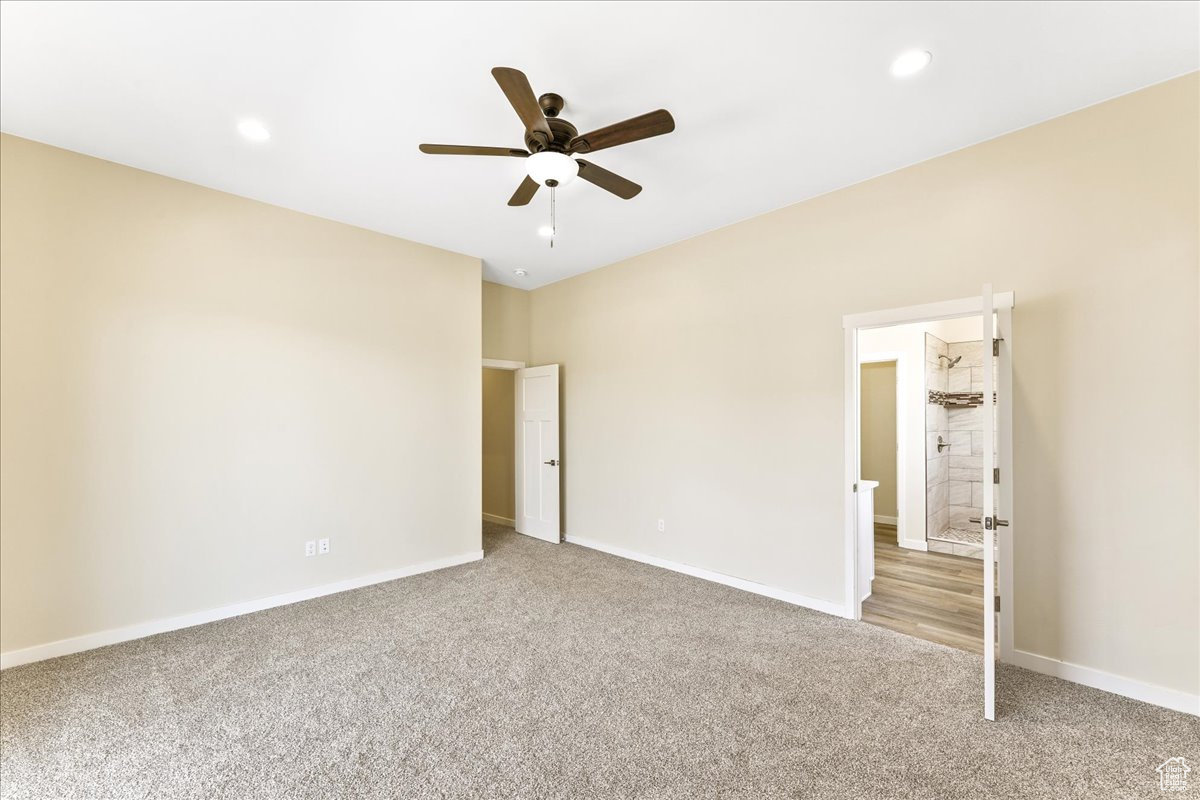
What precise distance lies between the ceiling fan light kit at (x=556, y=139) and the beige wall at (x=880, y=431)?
5420mm

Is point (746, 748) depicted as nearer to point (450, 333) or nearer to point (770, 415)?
point (770, 415)

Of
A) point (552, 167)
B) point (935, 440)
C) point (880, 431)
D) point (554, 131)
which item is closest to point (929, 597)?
point (935, 440)

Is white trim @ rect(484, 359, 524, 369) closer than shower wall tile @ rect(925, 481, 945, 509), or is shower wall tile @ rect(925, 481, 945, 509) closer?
shower wall tile @ rect(925, 481, 945, 509)

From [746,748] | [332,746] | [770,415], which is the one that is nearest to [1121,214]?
[770,415]

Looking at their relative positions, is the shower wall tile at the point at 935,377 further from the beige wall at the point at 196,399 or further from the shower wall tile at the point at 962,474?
the beige wall at the point at 196,399

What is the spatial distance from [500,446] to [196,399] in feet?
11.9

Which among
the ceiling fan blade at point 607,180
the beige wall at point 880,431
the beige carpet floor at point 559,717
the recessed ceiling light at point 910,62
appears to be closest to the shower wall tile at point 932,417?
the beige wall at point 880,431

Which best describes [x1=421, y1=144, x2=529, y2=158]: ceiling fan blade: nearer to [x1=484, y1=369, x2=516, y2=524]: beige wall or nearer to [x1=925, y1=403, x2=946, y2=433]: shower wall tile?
[x1=484, y1=369, x2=516, y2=524]: beige wall

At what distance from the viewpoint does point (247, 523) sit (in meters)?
3.62

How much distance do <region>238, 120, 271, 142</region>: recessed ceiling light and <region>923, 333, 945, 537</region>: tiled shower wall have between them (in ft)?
20.4

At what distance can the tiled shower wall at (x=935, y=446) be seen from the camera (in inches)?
207

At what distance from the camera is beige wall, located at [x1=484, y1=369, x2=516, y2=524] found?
6.50 metres

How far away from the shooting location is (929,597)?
3818mm

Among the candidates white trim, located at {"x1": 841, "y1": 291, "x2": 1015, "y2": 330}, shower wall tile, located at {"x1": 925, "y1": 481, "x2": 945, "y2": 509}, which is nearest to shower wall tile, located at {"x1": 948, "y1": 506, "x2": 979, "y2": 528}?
shower wall tile, located at {"x1": 925, "y1": 481, "x2": 945, "y2": 509}
